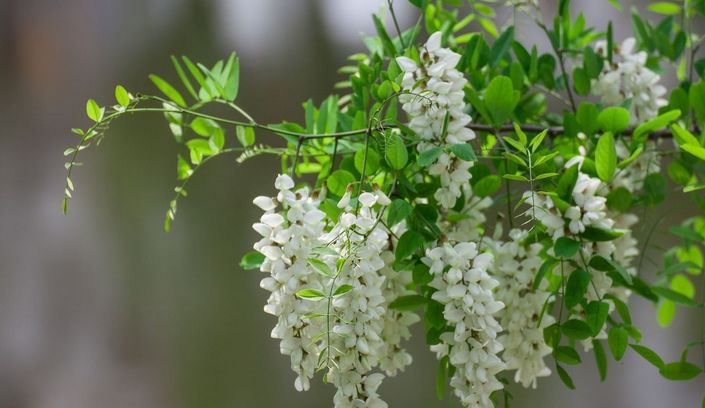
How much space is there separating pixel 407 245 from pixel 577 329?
0.56 ft

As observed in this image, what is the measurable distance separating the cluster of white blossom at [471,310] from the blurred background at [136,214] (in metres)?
1.06

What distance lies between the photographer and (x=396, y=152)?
0.56m

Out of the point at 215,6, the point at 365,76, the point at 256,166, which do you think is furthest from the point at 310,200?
the point at 215,6

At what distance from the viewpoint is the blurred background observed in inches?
63.8

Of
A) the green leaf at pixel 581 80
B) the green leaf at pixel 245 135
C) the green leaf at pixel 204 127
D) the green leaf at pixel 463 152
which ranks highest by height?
the green leaf at pixel 463 152

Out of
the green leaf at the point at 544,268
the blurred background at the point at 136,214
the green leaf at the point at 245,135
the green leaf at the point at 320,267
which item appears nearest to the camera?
the green leaf at the point at 320,267

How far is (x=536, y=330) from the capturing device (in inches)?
25.7

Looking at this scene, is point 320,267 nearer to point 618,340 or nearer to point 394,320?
point 394,320

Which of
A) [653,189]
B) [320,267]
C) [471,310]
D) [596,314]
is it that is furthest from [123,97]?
[653,189]

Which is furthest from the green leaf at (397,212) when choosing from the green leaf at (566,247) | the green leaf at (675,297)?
the green leaf at (675,297)

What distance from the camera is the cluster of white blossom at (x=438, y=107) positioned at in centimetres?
58

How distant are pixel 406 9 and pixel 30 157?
3.12 ft

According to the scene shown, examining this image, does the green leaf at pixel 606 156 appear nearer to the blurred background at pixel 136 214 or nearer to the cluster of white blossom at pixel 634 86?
the cluster of white blossom at pixel 634 86

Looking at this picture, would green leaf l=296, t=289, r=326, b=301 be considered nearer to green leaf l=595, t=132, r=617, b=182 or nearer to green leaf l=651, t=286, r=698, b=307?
green leaf l=595, t=132, r=617, b=182
